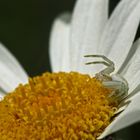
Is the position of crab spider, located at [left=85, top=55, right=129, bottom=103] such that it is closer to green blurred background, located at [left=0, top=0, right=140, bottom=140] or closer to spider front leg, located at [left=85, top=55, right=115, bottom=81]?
spider front leg, located at [left=85, top=55, right=115, bottom=81]

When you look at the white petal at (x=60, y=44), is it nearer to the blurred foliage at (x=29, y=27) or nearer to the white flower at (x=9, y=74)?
the white flower at (x=9, y=74)

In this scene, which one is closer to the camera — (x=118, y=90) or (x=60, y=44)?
(x=118, y=90)

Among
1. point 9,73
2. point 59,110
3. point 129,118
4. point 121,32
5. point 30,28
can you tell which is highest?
point 30,28

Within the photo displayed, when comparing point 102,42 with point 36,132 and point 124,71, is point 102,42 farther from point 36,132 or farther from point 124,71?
point 36,132

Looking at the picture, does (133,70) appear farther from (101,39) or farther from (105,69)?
(101,39)

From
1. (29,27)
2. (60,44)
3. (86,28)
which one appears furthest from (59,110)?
(29,27)

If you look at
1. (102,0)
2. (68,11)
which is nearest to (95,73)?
(102,0)
